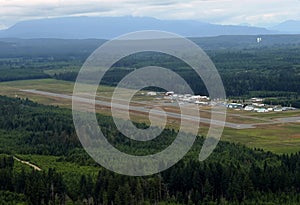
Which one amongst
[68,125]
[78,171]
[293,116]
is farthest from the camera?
[293,116]

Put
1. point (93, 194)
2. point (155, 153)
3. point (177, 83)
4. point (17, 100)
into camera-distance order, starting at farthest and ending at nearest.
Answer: point (177, 83) → point (17, 100) → point (155, 153) → point (93, 194)

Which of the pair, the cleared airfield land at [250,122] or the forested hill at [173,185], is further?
the cleared airfield land at [250,122]

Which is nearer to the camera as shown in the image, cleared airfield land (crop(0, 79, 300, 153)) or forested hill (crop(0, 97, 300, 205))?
forested hill (crop(0, 97, 300, 205))

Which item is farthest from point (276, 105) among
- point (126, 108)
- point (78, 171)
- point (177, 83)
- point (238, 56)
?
point (238, 56)

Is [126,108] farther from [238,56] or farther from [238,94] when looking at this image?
[238,56]

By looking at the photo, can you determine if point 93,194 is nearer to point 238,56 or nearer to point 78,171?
point 78,171

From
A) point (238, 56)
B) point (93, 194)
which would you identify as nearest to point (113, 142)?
point (93, 194)

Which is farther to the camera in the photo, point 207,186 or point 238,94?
point 238,94

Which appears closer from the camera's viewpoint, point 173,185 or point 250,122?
point 173,185

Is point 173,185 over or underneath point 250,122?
over
